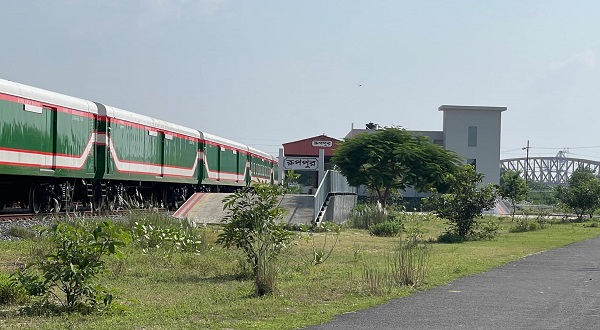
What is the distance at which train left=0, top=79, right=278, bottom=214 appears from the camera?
2167 centimetres


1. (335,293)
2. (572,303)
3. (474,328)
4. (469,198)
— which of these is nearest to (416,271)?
(335,293)

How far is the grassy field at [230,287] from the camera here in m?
9.20

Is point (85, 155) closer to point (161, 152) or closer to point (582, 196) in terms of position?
point (161, 152)

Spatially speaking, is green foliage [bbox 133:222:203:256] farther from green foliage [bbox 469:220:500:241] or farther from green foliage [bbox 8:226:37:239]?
green foliage [bbox 469:220:500:241]

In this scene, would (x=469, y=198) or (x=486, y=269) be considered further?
(x=469, y=198)

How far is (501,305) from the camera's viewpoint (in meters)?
10.6

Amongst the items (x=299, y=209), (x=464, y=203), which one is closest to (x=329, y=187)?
(x=299, y=209)

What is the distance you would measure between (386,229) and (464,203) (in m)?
2.57

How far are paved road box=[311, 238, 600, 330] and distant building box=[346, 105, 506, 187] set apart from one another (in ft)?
174

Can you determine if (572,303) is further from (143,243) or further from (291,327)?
(143,243)

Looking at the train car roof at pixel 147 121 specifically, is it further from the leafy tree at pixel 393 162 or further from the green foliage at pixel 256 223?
the green foliage at pixel 256 223

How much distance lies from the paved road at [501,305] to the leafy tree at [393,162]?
23.6 meters

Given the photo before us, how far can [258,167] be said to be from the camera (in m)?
57.8

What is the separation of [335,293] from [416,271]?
83.2 inches
